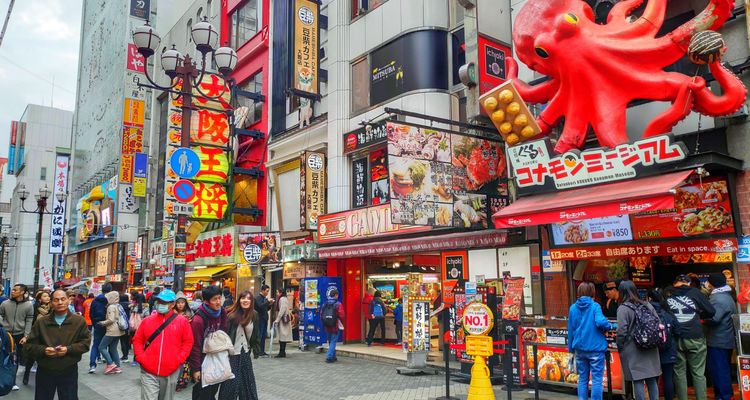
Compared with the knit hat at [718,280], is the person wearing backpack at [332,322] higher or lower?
lower

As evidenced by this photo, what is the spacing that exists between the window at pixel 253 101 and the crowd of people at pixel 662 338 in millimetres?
20755

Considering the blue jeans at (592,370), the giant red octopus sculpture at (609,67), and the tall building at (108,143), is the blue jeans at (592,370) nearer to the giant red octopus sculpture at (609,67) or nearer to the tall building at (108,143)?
the giant red octopus sculpture at (609,67)

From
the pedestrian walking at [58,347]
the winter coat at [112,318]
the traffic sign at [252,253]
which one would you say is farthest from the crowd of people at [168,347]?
the traffic sign at [252,253]

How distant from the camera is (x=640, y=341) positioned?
25.5 feet

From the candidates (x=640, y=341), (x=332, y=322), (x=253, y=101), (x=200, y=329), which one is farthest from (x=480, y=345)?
(x=253, y=101)

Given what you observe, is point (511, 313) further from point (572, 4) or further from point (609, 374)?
point (572, 4)

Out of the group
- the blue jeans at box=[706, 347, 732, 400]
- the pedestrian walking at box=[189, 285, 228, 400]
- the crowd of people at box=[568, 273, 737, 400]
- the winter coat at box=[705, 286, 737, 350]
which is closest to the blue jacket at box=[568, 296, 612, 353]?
the crowd of people at box=[568, 273, 737, 400]

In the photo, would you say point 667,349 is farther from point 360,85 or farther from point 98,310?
point 360,85

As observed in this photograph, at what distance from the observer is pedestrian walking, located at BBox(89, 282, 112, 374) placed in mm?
13352

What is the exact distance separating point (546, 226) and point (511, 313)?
2.19 m

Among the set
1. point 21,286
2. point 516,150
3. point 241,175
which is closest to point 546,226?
point 516,150

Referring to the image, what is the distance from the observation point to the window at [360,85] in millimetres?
18891

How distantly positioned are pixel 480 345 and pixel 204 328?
163 inches

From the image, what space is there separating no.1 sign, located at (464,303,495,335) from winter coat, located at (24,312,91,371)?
5.47 m
